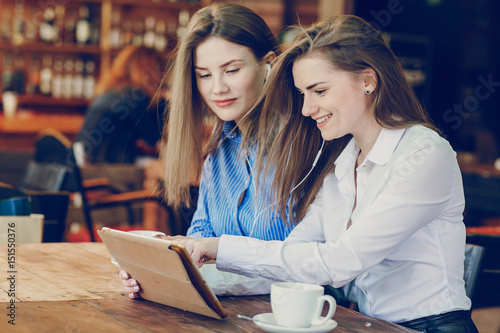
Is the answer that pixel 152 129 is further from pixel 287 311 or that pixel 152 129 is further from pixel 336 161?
pixel 287 311

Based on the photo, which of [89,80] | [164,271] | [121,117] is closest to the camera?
[164,271]

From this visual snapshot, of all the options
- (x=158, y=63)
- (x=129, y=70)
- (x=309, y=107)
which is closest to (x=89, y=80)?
(x=158, y=63)

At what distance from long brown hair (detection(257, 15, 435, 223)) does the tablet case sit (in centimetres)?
53

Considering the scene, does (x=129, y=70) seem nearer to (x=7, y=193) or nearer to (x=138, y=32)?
(x=138, y=32)

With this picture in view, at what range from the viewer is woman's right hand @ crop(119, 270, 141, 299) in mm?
1343

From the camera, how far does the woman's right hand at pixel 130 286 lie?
4.41 feet

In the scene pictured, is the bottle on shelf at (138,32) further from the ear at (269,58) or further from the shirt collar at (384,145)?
the shirt collar at (384,145)

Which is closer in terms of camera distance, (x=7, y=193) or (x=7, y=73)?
(x=7, y=193)

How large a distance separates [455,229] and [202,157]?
815 mm

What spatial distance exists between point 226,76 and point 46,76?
16.1 feet

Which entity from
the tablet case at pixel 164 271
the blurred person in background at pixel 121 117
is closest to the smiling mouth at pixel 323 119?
the tablet case at pixel 164 271

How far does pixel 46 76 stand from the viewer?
641 cm

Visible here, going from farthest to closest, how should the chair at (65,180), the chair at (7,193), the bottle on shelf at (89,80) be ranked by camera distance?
the bottle on shelf at (89,80) < the chair at (65,180) < the chair at (7,193)

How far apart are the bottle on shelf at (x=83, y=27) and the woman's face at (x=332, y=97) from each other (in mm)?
5262
